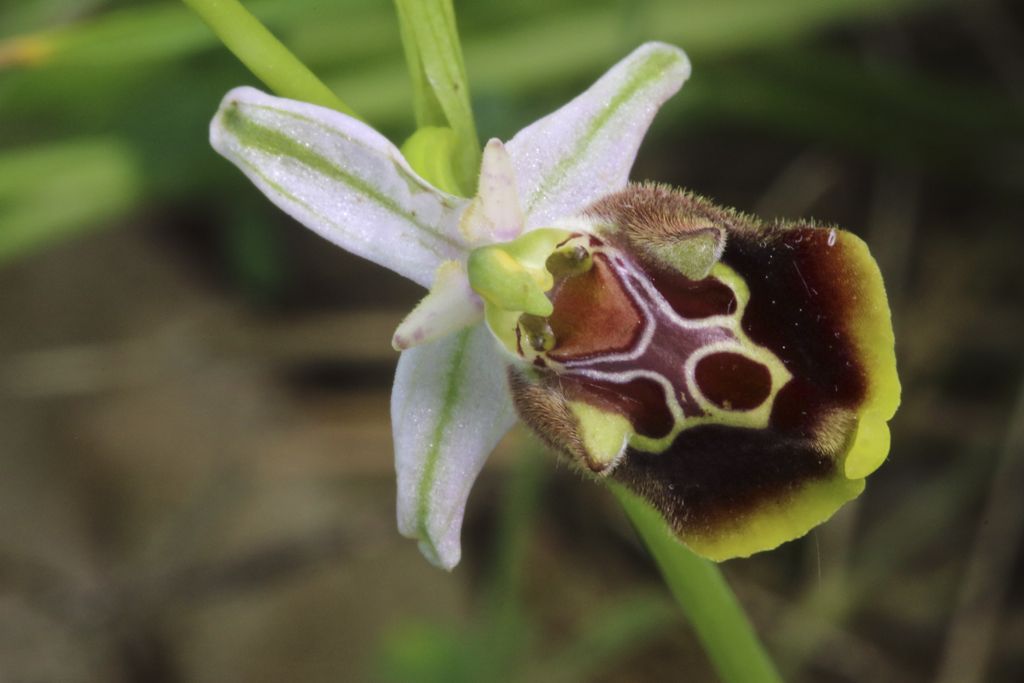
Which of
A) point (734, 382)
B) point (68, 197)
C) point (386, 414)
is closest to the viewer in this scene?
point (734, 382)

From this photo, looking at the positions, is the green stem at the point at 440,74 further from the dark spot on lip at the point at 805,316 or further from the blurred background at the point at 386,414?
the blurred background at the point at 386,414

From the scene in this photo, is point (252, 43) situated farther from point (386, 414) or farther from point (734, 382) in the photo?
point (386, 414)

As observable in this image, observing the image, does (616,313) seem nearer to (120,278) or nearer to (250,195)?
(250,195)

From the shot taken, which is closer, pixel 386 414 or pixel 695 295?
pixel 695 295

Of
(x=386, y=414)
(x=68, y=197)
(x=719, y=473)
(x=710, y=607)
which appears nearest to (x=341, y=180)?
(x=719, y=473)

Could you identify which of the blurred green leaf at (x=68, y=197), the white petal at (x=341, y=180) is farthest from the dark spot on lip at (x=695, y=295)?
the blurred green leaf at (x=68, y=197)

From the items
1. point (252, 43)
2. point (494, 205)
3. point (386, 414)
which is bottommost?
Result: point (386, 414)
